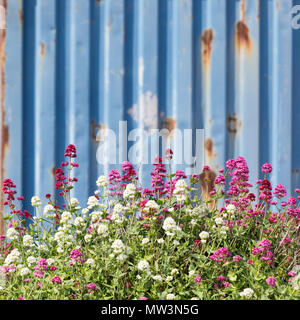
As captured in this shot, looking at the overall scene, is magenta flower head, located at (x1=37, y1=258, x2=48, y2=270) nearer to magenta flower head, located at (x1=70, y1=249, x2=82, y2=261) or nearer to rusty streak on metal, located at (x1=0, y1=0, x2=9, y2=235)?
magenta flower head, located at (x1=70, y1=249, x2=82, y2=261)

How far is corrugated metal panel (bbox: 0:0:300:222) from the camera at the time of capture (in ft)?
11.4

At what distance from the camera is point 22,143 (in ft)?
11.5

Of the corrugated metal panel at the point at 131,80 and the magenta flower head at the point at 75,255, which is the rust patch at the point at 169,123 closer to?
the corrugated metal panel at the point at 131,80

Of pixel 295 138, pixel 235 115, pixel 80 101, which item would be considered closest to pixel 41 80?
pixel 80 101

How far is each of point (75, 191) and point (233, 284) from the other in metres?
1.52

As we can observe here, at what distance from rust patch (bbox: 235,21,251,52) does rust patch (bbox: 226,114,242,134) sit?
56 cm

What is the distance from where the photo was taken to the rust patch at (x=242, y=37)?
3.59 metres

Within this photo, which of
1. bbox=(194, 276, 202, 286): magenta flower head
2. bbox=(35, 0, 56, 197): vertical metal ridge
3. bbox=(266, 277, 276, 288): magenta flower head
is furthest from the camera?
bbox=(35, 0, 56, 197): vertical metal ridge

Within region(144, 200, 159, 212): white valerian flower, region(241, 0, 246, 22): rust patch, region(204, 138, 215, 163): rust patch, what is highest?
region(241, 0, 246, 22): rust patch

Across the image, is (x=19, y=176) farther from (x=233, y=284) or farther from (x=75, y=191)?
(x=233, y=284)

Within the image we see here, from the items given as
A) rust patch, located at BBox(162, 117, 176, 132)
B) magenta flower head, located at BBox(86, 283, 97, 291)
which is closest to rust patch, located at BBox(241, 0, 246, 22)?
rust patch, located at BBox(162, 117, 176, 132)

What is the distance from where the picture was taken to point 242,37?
11.8 feet

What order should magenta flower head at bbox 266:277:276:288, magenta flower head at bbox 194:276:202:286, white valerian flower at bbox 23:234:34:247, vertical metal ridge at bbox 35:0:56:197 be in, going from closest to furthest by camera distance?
magenta flower head at bbox 266:277:276:288 < magenta flower head at bbox 194:276:202:286 < white valerian flower at bbox 23:234:34:247 < vertical metal ridge at bbox 35:0:56:197

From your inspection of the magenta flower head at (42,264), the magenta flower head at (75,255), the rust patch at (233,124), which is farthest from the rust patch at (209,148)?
the magenta flower head at (42,264)
